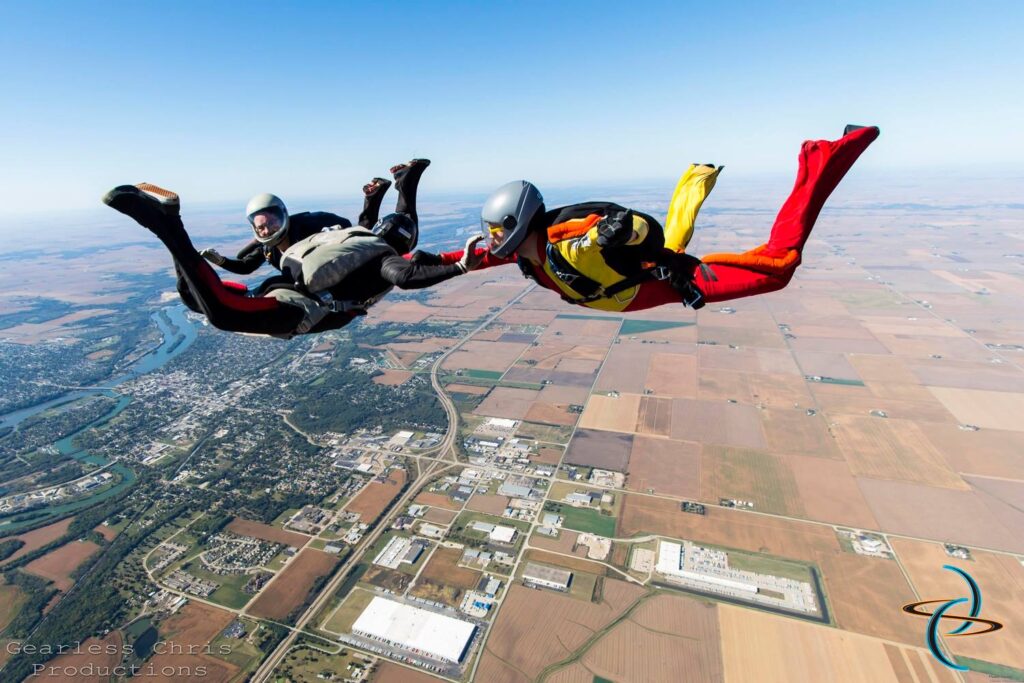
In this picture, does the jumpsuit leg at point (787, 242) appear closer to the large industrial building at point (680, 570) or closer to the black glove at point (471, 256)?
the black glove at point (471, 256)

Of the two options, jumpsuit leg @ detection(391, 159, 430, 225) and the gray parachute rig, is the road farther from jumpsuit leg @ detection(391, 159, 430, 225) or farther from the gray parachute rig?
jumpsuit leg @ detection(391, 159, 430, 225)

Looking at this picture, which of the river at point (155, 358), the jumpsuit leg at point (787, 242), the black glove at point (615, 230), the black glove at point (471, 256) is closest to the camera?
the black glove at point (615, 230)

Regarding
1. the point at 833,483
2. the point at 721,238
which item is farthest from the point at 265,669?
the point at 721,238

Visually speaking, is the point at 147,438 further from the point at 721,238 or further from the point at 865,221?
the point at 865,221

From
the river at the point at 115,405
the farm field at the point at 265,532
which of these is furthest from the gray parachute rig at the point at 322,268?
the river at the point at 115,405

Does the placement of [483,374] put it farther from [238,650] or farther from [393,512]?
[238,650]
